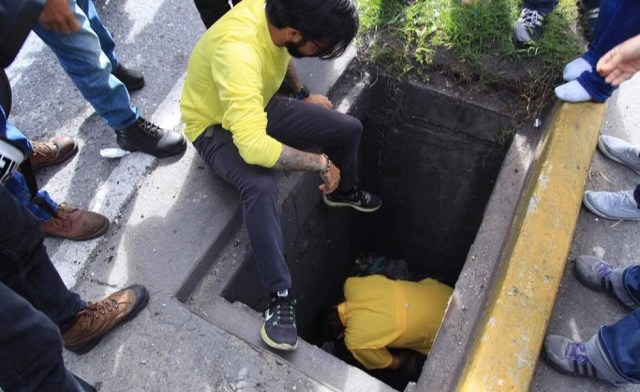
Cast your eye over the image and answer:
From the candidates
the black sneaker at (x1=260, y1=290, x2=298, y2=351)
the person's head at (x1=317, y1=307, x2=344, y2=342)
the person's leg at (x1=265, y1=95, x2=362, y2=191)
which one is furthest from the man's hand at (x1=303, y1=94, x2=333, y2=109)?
the person's head at (x1=317, y1=307, x2=344, y2=342)

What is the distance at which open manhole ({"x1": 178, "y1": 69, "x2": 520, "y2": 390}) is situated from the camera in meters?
3.05

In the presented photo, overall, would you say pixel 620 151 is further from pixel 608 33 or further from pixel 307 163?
pixel 307 163

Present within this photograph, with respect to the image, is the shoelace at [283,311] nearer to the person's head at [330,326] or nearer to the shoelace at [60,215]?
the person's head at [330,326]

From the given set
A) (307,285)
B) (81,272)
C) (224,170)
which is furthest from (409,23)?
(81,272)

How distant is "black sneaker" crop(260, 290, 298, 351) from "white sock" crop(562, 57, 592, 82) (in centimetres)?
208

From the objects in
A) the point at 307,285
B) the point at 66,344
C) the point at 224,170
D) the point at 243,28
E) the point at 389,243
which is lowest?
the point at 389,243

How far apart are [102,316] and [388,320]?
169 cm

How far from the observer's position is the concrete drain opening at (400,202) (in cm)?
329

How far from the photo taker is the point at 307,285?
3.82 meters

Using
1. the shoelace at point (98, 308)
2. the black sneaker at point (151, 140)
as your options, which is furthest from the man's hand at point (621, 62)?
the shoelace at point (98, 308)

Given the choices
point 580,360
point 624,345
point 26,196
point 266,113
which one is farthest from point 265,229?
point 624,345

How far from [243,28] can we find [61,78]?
6.73 ft

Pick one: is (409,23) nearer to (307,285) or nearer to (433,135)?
(433,135)

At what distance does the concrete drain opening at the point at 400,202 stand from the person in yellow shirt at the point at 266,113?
31 cm
